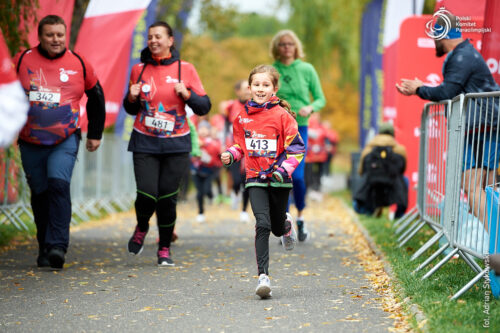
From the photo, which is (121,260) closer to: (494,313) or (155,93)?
(155,93)

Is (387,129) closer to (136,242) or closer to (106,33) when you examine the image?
(106,33)

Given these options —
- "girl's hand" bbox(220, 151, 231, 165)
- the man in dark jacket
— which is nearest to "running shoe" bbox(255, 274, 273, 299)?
"girl's hand" bbox(220, 151, 231, 165)

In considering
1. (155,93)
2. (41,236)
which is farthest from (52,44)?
(41,236)

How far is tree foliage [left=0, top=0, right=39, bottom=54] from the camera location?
8602mm

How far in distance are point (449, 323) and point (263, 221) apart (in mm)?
1895

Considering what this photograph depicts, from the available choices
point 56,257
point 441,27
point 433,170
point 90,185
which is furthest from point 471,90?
point 90,185

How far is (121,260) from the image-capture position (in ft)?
27.6

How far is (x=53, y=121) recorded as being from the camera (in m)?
7.38

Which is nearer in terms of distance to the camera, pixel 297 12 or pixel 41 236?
pixel 41 236

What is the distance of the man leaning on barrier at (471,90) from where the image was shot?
6.30 metres

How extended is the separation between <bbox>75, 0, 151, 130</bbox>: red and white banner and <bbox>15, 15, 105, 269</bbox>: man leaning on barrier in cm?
222

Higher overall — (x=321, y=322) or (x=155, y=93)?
(x=155, y=93)

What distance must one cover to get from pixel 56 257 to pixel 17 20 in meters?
2.80

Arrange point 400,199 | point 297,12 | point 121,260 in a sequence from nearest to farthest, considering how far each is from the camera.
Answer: point 121,260 → point 400,199 → point 297,12
